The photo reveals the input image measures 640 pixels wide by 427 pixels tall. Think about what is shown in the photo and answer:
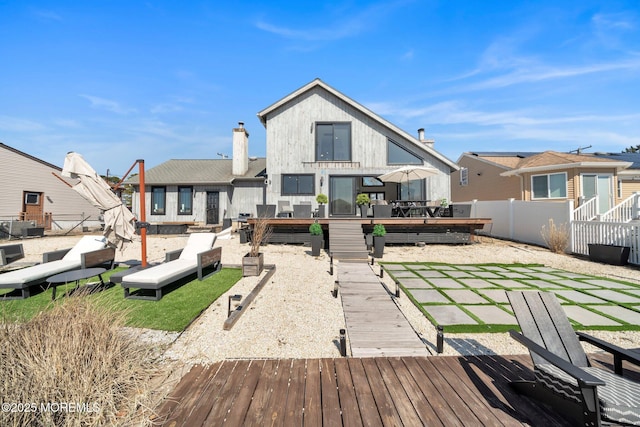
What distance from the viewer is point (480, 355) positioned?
326 cm

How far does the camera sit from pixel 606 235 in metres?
8.75

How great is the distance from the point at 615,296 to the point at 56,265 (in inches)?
501

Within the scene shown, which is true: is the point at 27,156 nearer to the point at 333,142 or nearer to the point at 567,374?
the point at 333,142

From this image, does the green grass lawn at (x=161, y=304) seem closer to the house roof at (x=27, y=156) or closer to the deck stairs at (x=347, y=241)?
the deck stairs at (x=347, y=241)

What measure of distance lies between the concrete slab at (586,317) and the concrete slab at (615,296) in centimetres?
126

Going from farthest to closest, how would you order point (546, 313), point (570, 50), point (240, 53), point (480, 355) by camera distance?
point (240, 53), point (570, 50), point (480, 355), point (546, 313)

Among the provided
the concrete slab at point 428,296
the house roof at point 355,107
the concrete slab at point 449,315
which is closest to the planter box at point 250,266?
the concrete slab at point 428,296

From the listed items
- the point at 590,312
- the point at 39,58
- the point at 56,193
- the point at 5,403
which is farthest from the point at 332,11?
the point at 56,193

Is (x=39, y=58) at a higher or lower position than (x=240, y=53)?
lower

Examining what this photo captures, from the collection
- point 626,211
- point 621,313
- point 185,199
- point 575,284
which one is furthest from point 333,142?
point 626,211

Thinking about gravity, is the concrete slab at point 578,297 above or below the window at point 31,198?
below

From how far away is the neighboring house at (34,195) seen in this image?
1700cm

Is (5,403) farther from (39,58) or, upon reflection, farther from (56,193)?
(56,193)

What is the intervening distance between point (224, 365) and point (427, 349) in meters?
2.67
